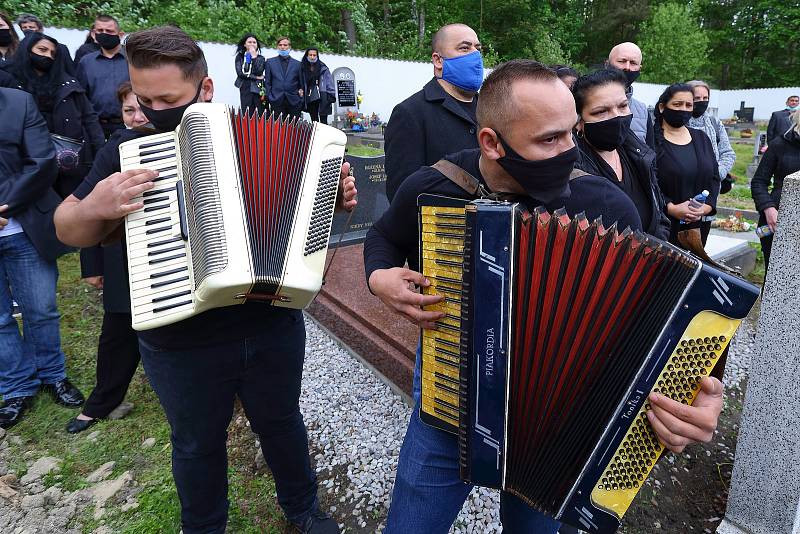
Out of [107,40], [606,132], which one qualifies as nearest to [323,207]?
[606,132]

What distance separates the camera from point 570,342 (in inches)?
53.2

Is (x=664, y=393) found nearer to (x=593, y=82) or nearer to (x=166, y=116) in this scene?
(x=166, y=116)

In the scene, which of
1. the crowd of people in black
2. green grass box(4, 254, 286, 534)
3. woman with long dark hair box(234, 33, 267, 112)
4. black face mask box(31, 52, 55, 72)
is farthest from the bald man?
woman with long dark hair box(234, 33, 267, 112)

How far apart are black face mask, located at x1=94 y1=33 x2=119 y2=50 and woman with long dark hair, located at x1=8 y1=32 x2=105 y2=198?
3.22ft

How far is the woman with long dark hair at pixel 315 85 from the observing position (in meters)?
11.3

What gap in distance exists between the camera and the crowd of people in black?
153 centimetres

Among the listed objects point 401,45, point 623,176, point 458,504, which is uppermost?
point 401,45

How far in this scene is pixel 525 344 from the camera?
54.8 inches

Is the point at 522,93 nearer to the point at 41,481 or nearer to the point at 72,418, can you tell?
the point at 41,481

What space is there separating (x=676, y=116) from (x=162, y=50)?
3.59 meters

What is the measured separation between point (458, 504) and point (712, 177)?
3466mm

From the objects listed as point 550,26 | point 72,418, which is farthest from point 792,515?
point 550,26

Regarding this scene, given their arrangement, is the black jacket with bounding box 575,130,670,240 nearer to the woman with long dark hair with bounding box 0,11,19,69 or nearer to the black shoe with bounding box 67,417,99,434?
the black shoe with bounding box 67,417,99,434

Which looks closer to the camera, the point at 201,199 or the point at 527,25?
the point at 201,199
